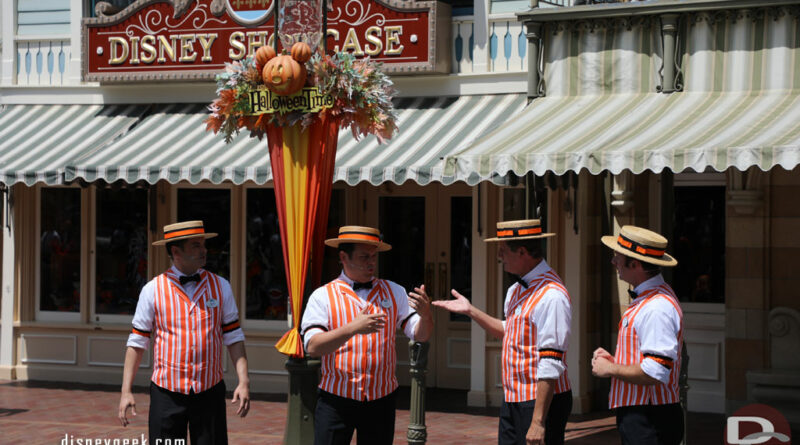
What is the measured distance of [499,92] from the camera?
12.1 meters

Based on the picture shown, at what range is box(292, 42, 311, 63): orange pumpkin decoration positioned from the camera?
7.69m

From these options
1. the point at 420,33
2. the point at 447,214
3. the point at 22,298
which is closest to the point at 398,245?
the point at 447,214

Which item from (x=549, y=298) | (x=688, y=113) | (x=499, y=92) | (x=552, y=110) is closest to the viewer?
(x=549, y=298)

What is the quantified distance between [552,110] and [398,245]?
3646mm

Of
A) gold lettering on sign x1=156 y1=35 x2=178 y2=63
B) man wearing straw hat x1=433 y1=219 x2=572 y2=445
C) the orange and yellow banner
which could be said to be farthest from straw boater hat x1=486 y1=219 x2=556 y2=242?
gold lettering on sign x1=156 y1=35 x2=178 y2=63

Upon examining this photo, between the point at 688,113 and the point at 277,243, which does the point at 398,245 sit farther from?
the point at 688,113

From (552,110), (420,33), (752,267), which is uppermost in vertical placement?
(420,33)

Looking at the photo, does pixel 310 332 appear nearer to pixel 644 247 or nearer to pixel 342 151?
pixel 644 247

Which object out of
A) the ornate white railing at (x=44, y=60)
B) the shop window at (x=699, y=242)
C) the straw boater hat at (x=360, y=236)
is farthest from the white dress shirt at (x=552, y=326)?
the ornate white railing at (x=44, y=60)

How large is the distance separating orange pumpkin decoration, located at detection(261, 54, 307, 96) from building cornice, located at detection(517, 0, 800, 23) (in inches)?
150

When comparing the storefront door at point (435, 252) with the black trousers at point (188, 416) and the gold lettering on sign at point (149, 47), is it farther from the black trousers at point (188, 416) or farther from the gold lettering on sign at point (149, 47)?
the black trousers at point (188, 416)

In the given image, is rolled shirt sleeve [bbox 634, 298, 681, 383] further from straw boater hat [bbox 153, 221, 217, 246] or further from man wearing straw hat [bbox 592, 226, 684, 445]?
straw boater hat [bbox 153, 221, 217, 246]

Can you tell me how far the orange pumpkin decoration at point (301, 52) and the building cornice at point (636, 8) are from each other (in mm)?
3717

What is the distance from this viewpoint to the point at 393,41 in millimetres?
12305
